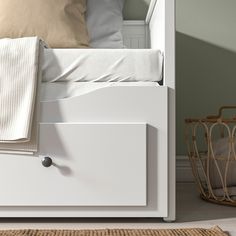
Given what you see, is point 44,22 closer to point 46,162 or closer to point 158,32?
point 158,32

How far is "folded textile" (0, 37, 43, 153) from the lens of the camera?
59.2 inches

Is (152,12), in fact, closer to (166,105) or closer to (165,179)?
(166,105)

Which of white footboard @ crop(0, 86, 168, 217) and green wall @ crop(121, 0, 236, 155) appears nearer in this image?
white footboard @ crop(0, 86, 168, 217)

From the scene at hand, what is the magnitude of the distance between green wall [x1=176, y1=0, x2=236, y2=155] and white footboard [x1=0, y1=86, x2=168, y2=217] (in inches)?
34.2

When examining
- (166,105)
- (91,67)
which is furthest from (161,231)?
(91,67)

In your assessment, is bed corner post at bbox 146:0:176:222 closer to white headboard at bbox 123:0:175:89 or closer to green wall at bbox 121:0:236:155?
white headboard at bbox 123:0:175:89

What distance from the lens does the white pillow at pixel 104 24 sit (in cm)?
219

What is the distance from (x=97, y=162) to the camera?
1535mm

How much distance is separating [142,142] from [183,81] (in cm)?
91

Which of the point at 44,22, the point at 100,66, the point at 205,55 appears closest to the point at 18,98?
the point at 100,66

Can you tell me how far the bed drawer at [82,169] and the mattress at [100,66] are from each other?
5.8 inches

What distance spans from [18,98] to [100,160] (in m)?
0.29

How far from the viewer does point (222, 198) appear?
189 cm

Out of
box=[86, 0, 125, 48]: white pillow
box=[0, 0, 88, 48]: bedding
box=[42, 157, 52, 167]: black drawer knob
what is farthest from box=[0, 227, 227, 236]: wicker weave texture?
box=[86, 0, 125, 48]: white pillow
